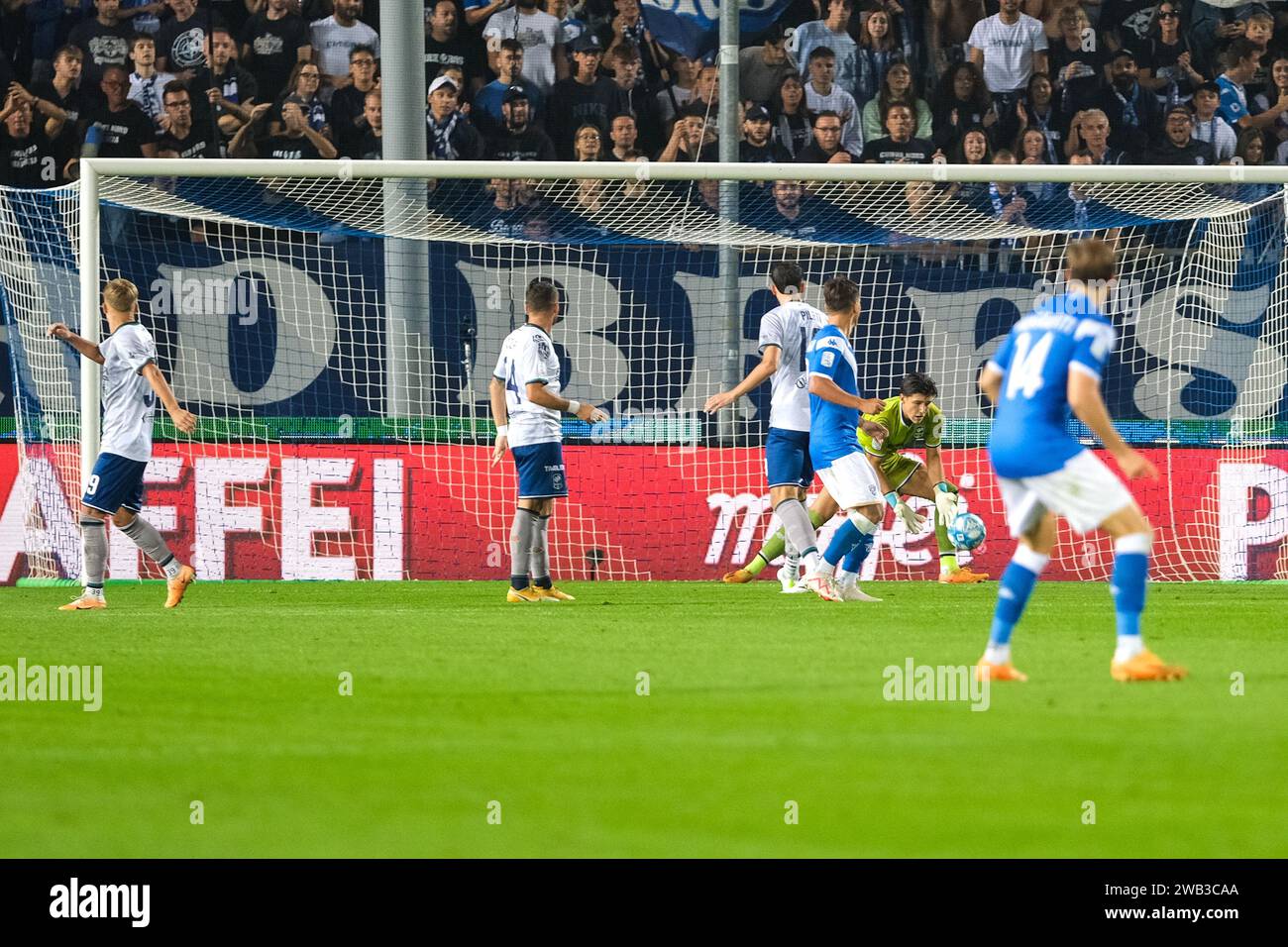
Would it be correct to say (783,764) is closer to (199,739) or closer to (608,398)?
(199,739)

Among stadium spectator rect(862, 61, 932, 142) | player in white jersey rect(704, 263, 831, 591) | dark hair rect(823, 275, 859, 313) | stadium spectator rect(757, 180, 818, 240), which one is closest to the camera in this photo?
dark hair rect(823, 275, 859, 313)

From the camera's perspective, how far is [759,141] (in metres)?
18.1

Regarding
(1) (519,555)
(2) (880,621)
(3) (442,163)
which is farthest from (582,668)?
(3) (442,163)

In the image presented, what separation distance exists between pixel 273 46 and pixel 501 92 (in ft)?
7.47

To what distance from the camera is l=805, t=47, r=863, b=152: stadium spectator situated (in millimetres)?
18547

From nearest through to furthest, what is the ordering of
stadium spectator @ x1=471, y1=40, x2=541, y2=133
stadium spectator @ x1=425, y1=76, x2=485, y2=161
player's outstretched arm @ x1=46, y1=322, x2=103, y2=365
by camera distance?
1. player's outstretched arm @ x1=46, y1=322, x2=103, y2=365
2. stadium spectator @ x1=425, y1=76, x2=485, y2=161
3. stadium spectator @ x1=471, y1=40, x2=541, y2=133

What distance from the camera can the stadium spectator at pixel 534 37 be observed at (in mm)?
18484

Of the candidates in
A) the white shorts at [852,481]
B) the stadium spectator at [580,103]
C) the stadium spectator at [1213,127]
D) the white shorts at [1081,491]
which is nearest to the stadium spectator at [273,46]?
the stadium spectator at [580,103]

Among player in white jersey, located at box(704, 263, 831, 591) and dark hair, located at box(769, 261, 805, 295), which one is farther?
dark hair, located at box(769, 261, 805, 295)

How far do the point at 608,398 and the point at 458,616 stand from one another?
17.8 ft

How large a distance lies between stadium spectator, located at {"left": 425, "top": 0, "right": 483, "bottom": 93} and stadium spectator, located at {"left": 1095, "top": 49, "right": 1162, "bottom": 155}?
646 cm

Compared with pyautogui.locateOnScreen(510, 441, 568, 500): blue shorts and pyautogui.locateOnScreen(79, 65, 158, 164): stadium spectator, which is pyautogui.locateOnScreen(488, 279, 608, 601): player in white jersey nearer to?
pyautogui.locateOnScreen(510, 441, 568, 500): blue shorts

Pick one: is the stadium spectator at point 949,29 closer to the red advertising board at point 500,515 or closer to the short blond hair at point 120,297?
the red advertising board at point 500,515

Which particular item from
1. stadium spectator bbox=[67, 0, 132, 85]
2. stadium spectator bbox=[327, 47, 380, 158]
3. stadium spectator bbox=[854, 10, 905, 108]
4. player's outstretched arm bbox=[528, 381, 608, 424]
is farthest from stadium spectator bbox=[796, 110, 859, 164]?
player's outstretched arm bbox=[528, 381, 608, 424]
